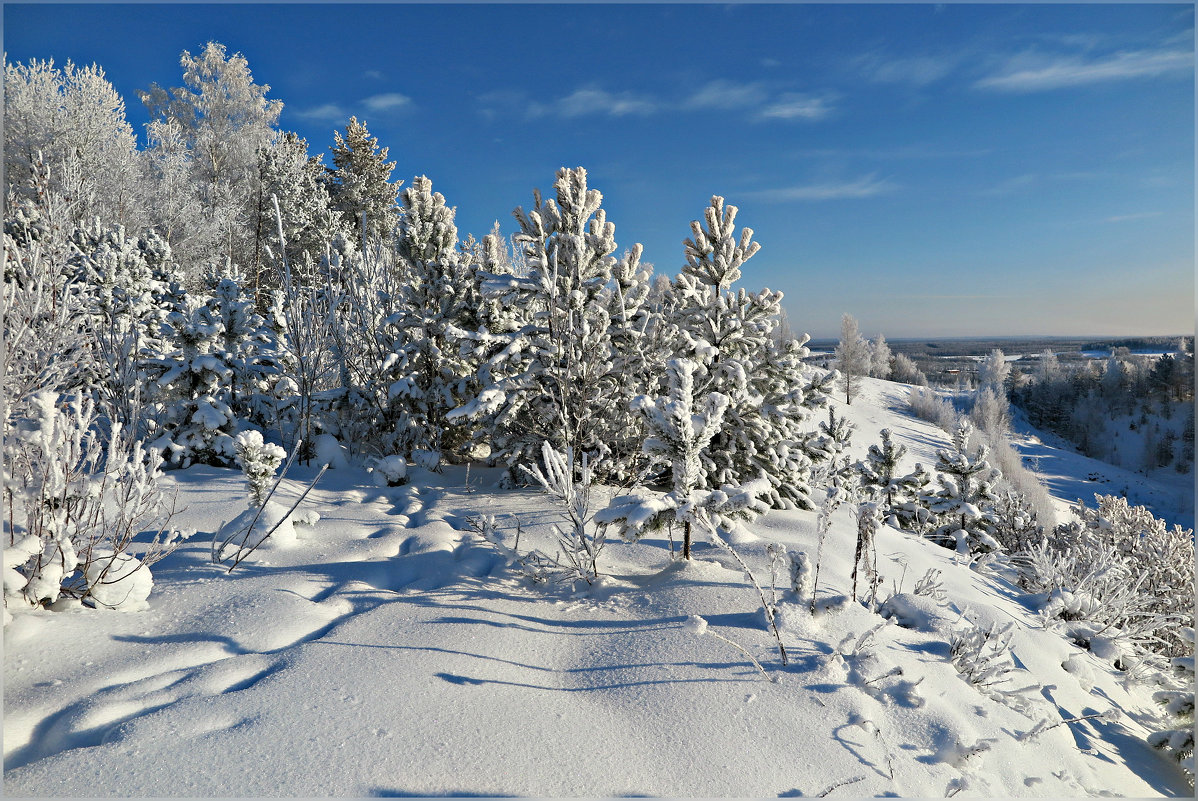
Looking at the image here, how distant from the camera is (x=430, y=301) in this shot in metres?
6.16

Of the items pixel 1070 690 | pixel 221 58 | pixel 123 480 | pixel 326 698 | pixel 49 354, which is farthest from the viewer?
pixel 221 58

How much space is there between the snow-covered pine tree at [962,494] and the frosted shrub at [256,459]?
839 centimetres

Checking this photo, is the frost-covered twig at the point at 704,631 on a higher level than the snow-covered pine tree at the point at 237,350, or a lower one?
lower

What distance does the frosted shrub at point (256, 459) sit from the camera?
142 inches

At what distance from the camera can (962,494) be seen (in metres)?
8.23

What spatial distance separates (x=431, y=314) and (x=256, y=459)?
114 inches

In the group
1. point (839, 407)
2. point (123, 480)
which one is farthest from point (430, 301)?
point (839, 407)

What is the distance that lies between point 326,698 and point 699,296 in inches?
175

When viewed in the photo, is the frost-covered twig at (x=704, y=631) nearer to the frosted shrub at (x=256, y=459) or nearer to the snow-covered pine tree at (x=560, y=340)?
the snow-covered pine tree at (x=560, y=340)

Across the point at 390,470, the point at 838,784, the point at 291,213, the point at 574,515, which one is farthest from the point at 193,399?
the point at 291,213

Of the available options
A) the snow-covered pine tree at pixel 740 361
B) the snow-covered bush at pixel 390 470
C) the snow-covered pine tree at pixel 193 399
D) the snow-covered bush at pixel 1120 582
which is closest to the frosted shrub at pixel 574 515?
the snow-covered pine tree at pixel 740 361

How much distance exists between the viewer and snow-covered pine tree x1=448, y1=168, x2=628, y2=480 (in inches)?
199

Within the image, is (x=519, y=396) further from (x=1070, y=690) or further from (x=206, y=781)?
(x=1070, y=690)

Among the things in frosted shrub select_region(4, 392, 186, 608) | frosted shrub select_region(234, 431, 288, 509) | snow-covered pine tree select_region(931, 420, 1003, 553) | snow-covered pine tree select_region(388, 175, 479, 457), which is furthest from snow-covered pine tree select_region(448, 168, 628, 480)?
snow-covered pine tree select_region(931, 420, 1003, 553)
